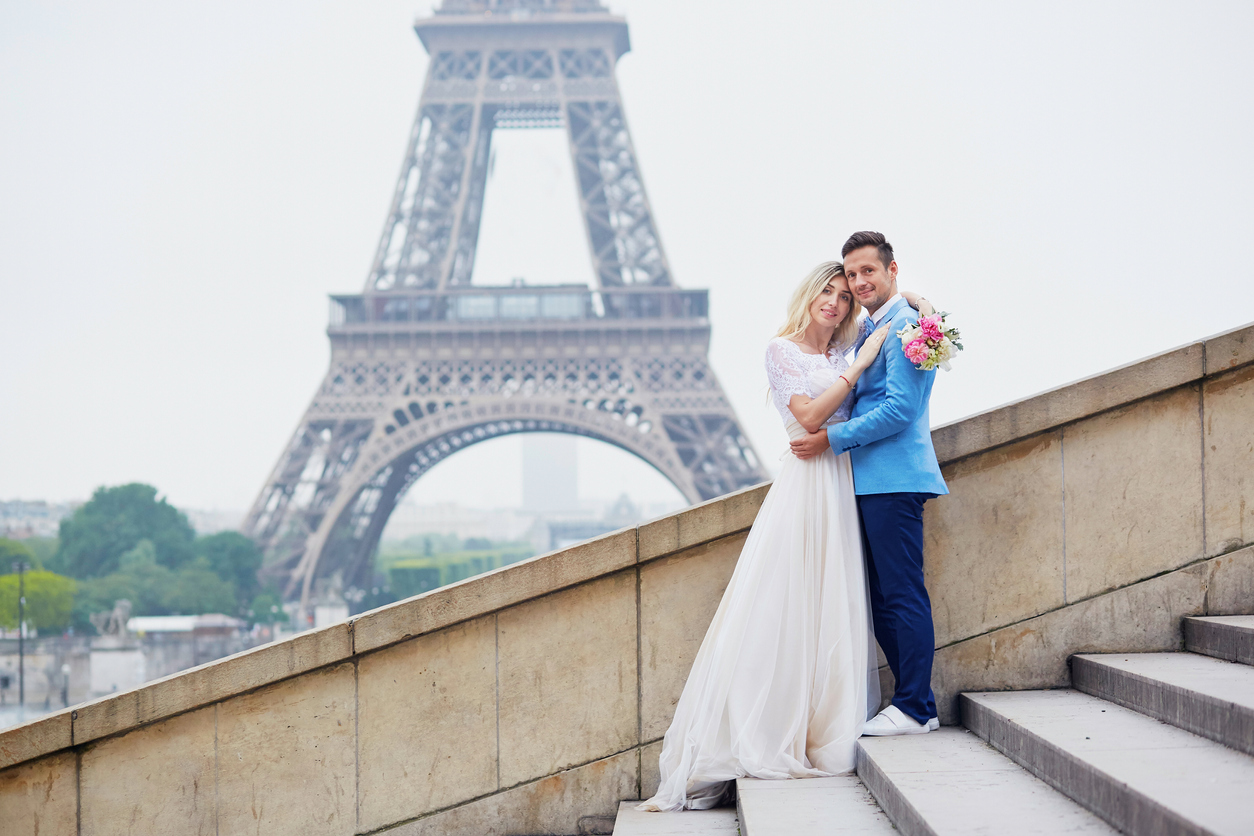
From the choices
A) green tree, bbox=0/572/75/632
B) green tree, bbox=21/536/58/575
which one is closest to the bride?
green tree, bbox=0/572/75/632

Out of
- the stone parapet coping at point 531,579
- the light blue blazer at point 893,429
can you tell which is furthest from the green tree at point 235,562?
the light blue blazer at point 893,429

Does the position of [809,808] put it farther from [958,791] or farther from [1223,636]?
[1223,636]

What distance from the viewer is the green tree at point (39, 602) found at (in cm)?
3809

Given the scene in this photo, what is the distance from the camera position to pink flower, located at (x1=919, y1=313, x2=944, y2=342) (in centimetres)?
329

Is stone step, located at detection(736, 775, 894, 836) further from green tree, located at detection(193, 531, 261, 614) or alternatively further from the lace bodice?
green tree, located at detection(193, 531, 261, 614)

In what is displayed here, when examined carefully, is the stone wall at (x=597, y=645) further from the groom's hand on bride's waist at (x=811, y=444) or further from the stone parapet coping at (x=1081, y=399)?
the groom's hand on bride's waist at (x=811, y=444)

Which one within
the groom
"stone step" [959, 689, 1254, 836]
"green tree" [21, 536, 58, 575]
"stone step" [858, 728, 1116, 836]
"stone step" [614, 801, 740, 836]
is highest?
the groom

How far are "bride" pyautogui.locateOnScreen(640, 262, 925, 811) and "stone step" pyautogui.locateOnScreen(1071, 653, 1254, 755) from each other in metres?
0.78

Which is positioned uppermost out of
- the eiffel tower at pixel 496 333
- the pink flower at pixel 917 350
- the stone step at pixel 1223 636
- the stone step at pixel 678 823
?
the eiffel tower at pixel 496 333

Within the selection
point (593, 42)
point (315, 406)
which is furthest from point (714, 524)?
point (593, 42)

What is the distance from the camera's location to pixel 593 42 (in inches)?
1313

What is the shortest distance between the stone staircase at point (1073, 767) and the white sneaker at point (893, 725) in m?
0.04

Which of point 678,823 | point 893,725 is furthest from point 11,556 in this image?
point 893,725

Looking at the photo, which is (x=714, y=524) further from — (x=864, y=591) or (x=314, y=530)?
(x=314, y=530)
